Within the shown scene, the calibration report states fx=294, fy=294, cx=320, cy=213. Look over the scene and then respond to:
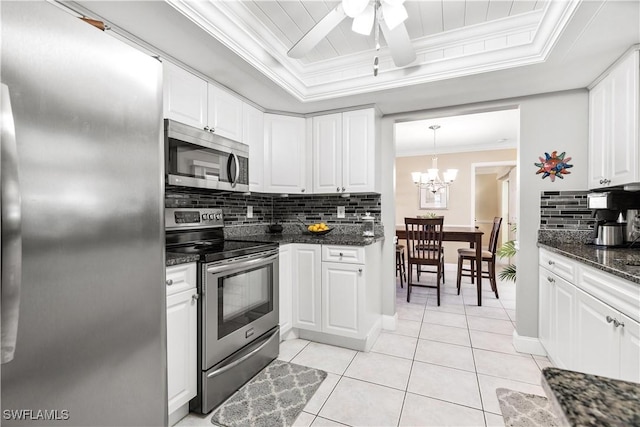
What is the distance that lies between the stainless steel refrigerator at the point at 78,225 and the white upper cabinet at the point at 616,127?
104 inches

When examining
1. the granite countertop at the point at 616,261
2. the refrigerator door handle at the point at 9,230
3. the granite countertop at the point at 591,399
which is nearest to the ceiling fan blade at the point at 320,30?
the refrigerator door handle at the point at 9,230

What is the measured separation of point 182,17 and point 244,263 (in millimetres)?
1462

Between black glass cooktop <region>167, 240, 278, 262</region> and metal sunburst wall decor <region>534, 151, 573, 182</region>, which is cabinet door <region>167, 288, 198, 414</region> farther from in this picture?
metal sunburst wall decor <region>534, 151, 573, 182</region>

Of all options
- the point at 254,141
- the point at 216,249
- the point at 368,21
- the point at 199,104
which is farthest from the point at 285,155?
the point at 368,21

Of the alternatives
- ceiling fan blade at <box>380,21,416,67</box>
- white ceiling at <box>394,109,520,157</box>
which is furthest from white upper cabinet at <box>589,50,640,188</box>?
white ceiling at <box>394,109,520,157</box>

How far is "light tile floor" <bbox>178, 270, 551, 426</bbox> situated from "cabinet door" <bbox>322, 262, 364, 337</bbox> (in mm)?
195

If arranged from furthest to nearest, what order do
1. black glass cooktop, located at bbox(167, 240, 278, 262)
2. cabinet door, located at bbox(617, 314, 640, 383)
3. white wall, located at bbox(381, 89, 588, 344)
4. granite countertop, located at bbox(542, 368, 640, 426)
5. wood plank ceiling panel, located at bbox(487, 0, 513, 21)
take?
white wall, located at bbox(381, 89, 588, 344)
wood plank ceiling panel, located at bbox(487, 0, 513, 21)
black glass cooktop, located at bbox(167, 240, 278, 262)
cabinet door, located at bbox(617, 314, 640, 383)
granite countertop, located at bbox(542, 368, 640, 426)

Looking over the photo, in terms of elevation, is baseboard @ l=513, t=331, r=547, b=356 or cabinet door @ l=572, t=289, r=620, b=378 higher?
cabinet door @ l=572, t=289, r=620, b=378

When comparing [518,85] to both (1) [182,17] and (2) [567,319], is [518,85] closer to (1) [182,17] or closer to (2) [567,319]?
(2) [567,319]

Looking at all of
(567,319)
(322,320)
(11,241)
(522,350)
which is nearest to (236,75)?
(11,241)

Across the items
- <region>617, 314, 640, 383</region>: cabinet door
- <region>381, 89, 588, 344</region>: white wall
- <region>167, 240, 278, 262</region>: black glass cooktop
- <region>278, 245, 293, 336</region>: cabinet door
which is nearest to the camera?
<region>617, 314, 640, 383</region>: cabinet door

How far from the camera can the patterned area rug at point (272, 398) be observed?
1.67 m

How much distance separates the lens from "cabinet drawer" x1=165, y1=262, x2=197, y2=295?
5.06 ft

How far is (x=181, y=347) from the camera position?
1619 millimetres
